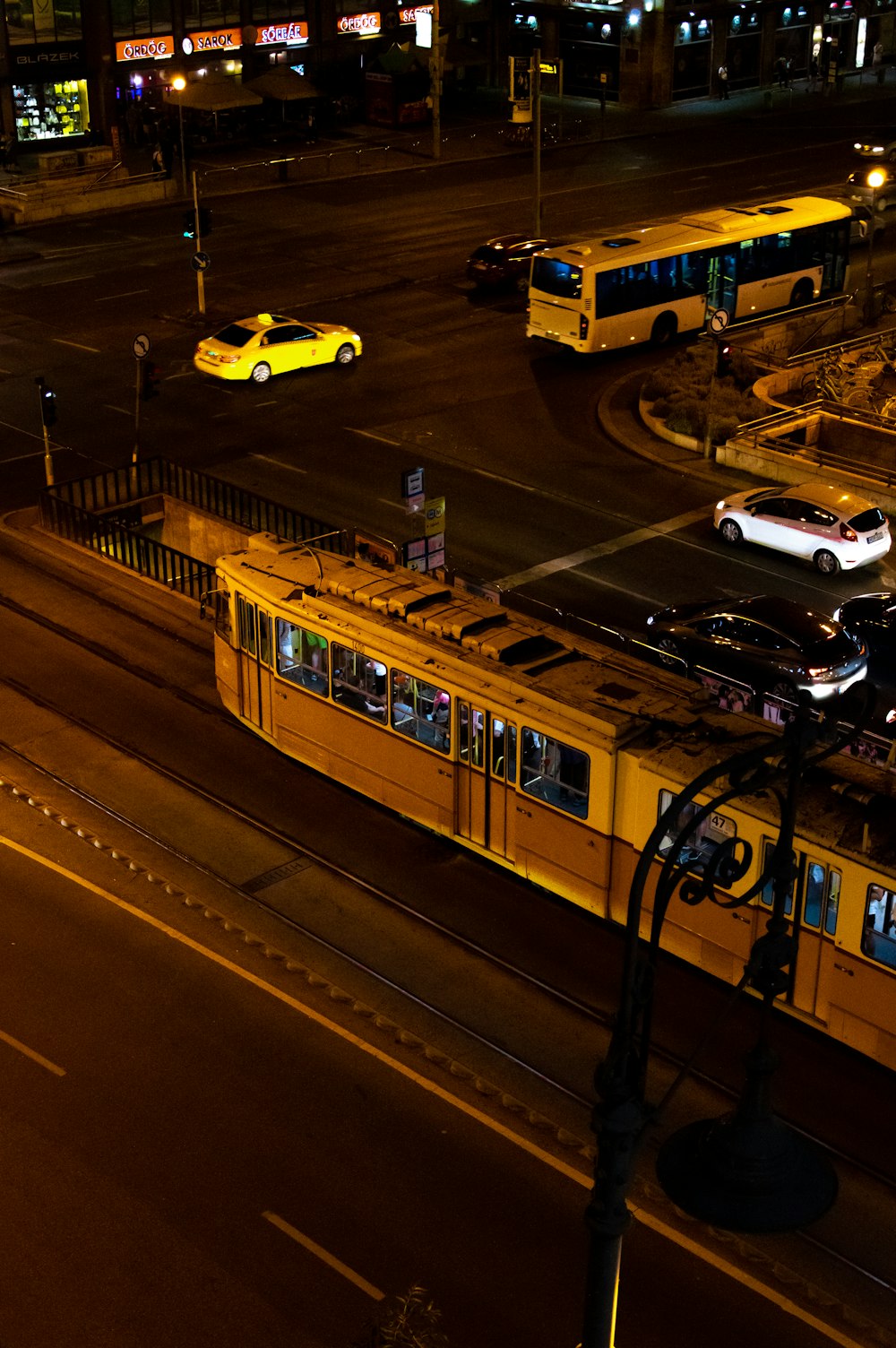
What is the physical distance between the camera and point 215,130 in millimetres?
69188

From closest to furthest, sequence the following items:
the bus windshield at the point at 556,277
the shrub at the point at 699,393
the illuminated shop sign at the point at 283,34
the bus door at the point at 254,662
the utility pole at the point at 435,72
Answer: the bus door at the point at 254,662 → the shrub at the point at 699,393 → the bus windshield at the point at 556,277 → the utility pole at the point at 435,72 → the illuminated shop sign at the point at 283,34

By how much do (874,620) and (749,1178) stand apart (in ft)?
64.4

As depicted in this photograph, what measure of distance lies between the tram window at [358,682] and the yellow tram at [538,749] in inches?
1.0

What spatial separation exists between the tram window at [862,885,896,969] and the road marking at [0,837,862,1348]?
342 centimetres

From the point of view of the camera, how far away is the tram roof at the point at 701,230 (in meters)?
44.0

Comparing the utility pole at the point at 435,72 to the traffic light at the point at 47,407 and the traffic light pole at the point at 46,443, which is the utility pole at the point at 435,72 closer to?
the traffic light pole at the point at 46,443

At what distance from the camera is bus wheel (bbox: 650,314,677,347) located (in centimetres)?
4544

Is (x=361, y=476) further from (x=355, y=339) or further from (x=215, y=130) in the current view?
(x=215, y=130)

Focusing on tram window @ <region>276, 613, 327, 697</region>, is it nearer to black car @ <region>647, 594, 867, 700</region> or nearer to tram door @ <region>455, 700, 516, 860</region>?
tram door @ <region>455, 700, 516, 860</region>

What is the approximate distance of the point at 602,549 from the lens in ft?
107

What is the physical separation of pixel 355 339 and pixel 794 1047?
28411 millimetres

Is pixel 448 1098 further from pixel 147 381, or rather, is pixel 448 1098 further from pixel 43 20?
pixel 43 20

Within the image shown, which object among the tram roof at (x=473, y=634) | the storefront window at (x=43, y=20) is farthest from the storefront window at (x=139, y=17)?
the tram roof at (x=473, y=634)

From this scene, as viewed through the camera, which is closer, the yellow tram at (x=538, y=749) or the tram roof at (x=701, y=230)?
the yellow tram at (x=538, y=749)
